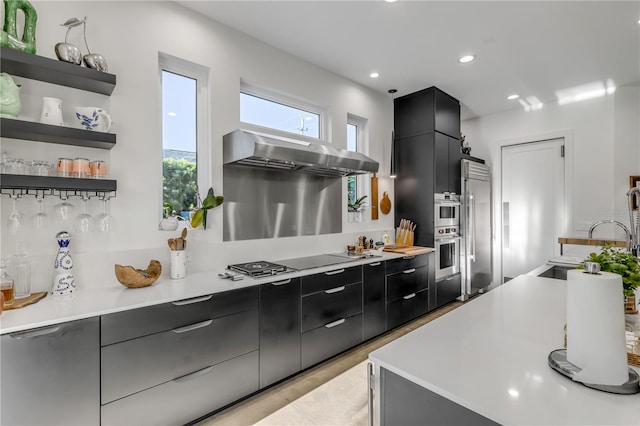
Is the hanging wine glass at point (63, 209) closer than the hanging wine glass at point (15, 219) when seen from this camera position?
No

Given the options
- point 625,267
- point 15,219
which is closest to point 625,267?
point 625,267

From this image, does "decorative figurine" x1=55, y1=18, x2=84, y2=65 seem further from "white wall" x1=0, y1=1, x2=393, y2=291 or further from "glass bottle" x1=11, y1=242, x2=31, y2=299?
"glass bottle" x1=11, y1=242, x2=31, y2=299

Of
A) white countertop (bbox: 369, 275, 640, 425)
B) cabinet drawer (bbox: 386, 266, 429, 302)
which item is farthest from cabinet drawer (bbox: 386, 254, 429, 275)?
white countertop (bbox: 369, 275, 640, 425)

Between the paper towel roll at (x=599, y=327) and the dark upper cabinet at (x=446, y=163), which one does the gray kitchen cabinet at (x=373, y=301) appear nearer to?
the dark upper cabinet at (x=446, y=163)

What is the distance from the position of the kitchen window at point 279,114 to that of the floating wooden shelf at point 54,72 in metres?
1.10

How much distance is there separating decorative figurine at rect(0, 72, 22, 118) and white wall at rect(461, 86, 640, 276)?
17.8 ft

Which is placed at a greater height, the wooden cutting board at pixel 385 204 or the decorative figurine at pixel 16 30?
the decorative figurine at pixel 16 30

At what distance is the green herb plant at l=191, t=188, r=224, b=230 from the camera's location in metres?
2.21

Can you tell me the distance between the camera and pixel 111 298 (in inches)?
63.6

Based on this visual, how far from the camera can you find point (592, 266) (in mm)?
789

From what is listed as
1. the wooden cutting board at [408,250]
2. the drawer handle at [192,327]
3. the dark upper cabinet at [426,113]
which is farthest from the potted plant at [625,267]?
the dark upper cabinet at [426,113]

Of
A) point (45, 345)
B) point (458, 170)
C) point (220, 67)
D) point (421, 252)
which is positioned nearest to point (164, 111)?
point (220, 67)

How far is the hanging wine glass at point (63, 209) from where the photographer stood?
5.65 feet

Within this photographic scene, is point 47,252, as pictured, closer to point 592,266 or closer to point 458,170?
point 592,266
